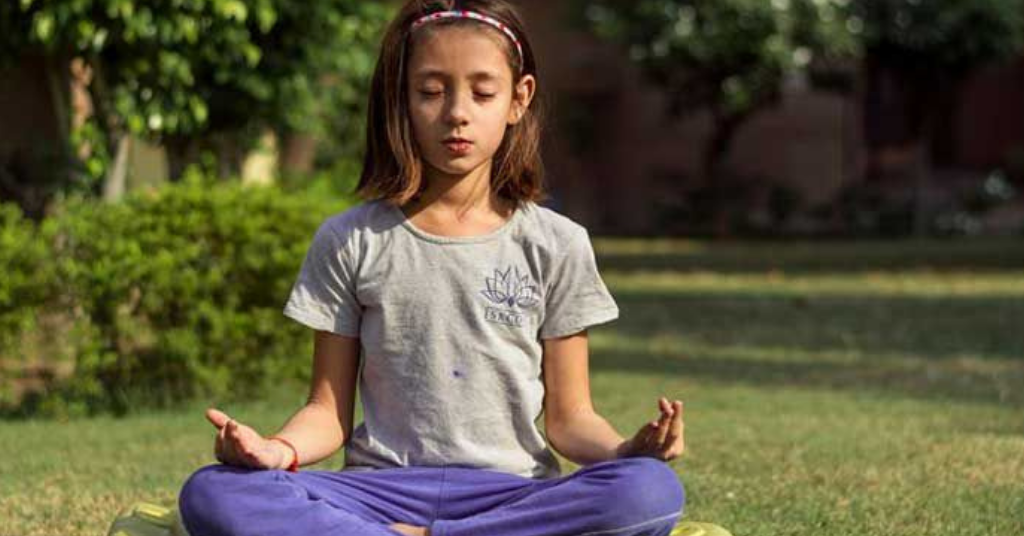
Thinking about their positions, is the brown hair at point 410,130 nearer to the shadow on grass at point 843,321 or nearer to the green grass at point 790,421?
the green grass at point 790,421

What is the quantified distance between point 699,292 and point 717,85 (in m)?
7.63

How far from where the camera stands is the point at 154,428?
6.43 metres

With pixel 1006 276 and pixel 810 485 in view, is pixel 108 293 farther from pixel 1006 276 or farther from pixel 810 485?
pixel 1006 276

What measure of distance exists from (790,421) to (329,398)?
3300mm

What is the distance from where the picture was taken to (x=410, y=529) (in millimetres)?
3576

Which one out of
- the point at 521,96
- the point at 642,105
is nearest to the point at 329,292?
the point at 521,96

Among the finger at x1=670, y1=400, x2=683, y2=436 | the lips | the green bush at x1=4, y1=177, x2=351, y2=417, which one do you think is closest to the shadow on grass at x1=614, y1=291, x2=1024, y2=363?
the green bush at x1=4, y1=177, x2=351, y2=417

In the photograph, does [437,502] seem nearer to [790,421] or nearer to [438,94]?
[438,94]

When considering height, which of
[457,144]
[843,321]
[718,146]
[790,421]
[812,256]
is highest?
[457,144]

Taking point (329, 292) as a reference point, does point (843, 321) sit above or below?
below

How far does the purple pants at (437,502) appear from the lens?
3.34 metres

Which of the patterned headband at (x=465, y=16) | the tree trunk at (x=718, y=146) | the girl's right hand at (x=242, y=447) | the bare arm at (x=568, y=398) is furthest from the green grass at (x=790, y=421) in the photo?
the tree trunk at (x=718, y=146)

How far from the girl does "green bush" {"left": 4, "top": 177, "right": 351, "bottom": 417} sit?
3.13 meters

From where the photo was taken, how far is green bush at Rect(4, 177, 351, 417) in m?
6.72
